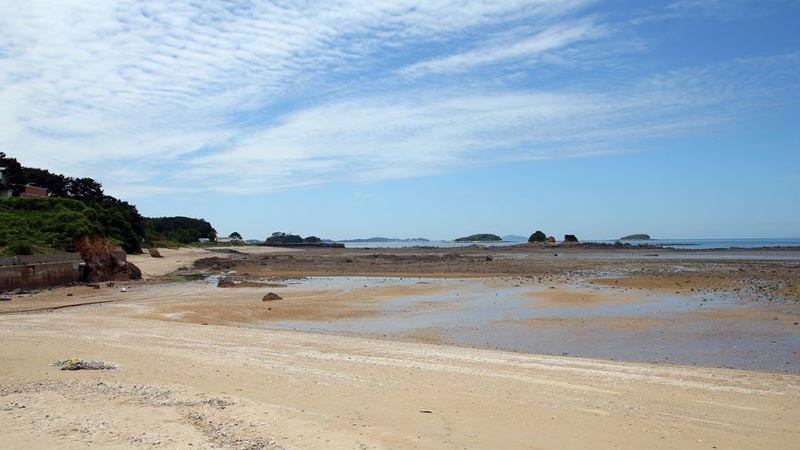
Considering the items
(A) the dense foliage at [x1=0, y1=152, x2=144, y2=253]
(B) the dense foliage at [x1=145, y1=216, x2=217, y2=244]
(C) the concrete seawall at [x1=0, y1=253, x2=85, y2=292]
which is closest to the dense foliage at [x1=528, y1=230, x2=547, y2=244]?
(B) the dense foliage at [x1=145, y1=216, x2=217, y2=244]

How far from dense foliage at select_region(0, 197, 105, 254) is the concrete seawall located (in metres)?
1.49

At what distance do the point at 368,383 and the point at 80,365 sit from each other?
4.98 meters

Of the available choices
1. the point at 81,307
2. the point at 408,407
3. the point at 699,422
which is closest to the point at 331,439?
the point at 408,407

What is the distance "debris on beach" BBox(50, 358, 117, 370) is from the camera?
404 inches

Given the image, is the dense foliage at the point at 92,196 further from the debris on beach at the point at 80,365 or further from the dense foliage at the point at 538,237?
the dense foliage at the point at 538,237

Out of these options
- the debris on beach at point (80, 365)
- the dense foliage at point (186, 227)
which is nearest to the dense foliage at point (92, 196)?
the debris on beach at point (80, 365)

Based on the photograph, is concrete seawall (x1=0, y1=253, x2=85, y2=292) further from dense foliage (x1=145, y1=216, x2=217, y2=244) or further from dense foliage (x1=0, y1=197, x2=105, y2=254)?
dense foliage (x1=145, y1=216, x2=217, y2=244)

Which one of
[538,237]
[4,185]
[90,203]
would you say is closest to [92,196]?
[90,203]

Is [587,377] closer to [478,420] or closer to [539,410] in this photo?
[539,410]

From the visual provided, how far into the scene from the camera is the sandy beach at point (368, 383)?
6.98 m

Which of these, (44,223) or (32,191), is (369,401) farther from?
(32,191)

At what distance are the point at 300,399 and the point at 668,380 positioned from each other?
6520mm

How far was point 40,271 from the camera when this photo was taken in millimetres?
28078

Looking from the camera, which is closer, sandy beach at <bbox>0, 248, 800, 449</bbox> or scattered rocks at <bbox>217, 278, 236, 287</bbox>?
sandy beach at <bbox>0, 248, 800, 449</bbox>
